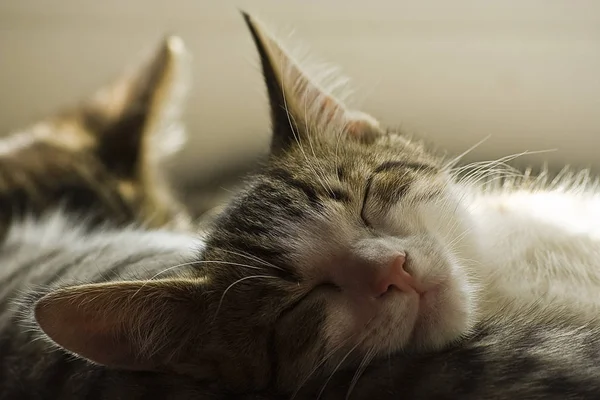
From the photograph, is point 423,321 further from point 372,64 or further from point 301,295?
point 372,64

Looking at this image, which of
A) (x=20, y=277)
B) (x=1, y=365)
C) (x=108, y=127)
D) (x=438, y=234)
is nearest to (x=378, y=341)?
(x=438, y=234)

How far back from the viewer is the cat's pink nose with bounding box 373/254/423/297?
79 cm

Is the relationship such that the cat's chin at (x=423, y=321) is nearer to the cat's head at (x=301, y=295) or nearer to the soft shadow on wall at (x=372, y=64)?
the cat's head at (x=301, y=295)

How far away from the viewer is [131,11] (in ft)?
7.00

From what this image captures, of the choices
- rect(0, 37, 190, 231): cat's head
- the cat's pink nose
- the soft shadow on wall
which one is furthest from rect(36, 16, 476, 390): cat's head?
rect(0, 37, 190, 231): cat's head

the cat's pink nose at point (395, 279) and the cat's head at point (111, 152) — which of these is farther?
the cat's head at point (111, 152)

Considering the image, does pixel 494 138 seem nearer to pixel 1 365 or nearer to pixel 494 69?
pixel 494 69

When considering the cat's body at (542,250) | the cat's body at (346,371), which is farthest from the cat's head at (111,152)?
the cat's body at (542,250)

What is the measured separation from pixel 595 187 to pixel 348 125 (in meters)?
0.44

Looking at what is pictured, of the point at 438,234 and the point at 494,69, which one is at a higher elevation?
the point at 494,69

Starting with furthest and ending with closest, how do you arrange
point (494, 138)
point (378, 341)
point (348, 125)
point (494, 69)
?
point (494, 69) < point (494, 138) < point (348, 125) < point (378, 341)

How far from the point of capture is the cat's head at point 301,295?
800mm

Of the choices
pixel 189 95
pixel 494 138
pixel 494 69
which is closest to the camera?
pixel 494 138

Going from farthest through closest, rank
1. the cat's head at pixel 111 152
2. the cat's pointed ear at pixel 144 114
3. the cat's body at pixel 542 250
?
the cat's pointed ear at pixel 144 114, the cat's head at pixel 111 152, the cat's body at pixel 542 250
